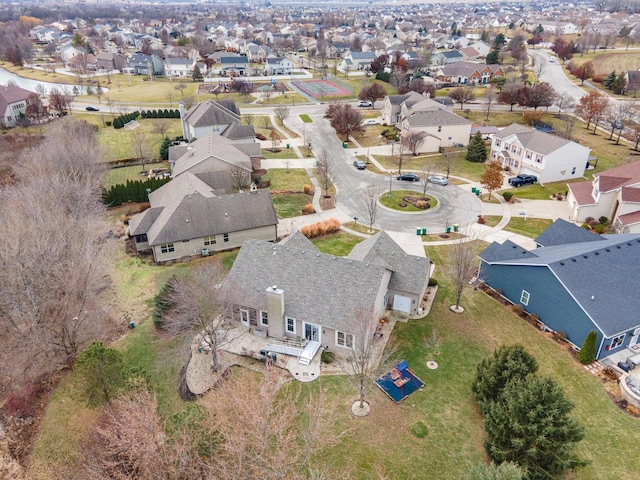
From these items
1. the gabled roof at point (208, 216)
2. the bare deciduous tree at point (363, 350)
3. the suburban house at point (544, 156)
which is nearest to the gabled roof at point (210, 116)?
the gabled roof at point (208, 216)

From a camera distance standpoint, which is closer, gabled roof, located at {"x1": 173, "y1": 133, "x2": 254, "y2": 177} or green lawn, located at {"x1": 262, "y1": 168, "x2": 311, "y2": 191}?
gabled roof, located at {"x1": 173, "y1": 133, "x2": 254, "y2": 177}

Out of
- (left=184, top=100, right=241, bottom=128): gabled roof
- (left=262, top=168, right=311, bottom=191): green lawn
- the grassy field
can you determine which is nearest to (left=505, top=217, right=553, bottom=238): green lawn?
the grassy field

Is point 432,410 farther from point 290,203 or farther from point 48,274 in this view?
point 290,203

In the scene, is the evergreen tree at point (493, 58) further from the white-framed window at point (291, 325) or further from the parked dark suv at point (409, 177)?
the white-framed window at point (291, 325)

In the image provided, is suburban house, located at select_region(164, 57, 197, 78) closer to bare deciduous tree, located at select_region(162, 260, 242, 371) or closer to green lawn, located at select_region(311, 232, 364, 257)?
green lawn, located at select_region(311, 232, 364, 257)

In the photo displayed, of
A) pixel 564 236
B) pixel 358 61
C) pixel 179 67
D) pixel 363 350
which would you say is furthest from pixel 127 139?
pixel 358 61

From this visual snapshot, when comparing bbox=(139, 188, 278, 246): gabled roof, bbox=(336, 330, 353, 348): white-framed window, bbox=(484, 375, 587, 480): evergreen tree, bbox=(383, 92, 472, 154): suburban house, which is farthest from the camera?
bbox=(383, 92, 472, 154): suburban house

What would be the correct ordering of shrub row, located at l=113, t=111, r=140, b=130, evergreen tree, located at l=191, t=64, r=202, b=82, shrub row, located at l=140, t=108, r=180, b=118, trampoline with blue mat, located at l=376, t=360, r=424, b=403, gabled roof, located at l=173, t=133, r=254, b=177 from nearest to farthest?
trampoline with blue mat, located at l=376, t=360, r=424, b=403, gabled roof, located at l=173, t=133, r=254, b=177, shrub row, located at l=113, t=111, r=140, b=130, shrub row, located at l=140, t=108, r=180, b=118, evergreen tree, located at l=191, t=64, r=202, b=82
